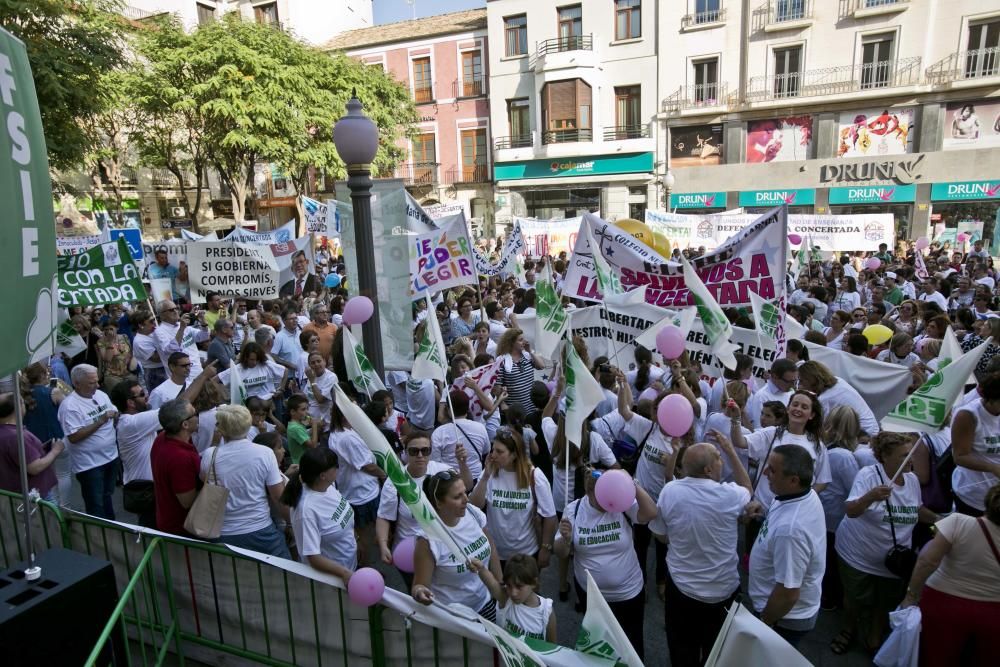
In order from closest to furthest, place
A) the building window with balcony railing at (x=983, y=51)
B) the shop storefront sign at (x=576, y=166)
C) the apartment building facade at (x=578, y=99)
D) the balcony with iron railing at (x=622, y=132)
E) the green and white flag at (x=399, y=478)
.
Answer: the green and white flag at (x=399, y=478)
the building window with balcony railing at (x=983, y=51)
the apartment building facade at (x=578, y=99)
the shop storefront sign at (x=576, y=166)
the balcony with iron railing at (x=622, y=132)

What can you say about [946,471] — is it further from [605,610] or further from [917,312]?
[917,312]

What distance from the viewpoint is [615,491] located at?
10.6 feet

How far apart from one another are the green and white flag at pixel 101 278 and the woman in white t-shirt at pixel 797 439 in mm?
7000

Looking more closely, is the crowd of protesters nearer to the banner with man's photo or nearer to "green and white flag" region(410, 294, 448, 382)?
"green and white flag" region(410, 294, 448, 382)

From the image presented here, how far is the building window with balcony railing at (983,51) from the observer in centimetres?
2297

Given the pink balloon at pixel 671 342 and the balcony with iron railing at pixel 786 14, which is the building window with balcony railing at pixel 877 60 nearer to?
the balcony with iron railing at pixel 786 14

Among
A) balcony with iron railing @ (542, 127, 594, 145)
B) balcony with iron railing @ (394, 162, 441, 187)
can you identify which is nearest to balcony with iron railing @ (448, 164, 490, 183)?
balcony with iron railing @ (394, 162, 441, 187)

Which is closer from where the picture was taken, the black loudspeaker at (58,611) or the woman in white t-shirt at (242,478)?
the black loudspeaker at (58,611)

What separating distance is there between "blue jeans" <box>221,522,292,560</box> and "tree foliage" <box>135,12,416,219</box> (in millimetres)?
21783

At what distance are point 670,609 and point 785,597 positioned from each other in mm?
739

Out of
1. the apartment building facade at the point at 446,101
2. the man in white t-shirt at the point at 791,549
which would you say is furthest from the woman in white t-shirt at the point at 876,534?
the apartment building facade at the point at 446,101

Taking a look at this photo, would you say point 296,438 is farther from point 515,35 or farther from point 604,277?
point 515,35

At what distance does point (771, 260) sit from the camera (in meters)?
6.06

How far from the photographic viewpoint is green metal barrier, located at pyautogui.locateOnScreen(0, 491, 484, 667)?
3180 millimetres
